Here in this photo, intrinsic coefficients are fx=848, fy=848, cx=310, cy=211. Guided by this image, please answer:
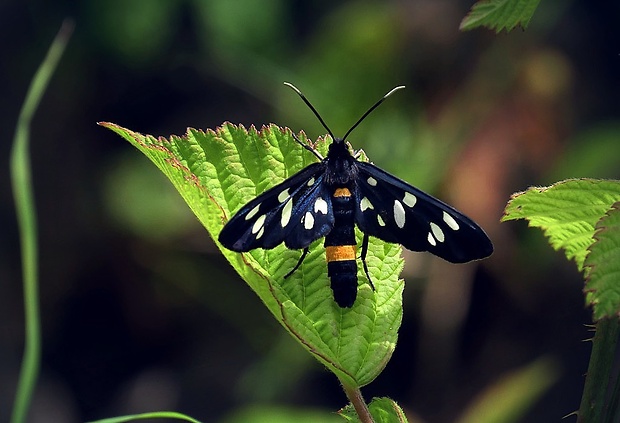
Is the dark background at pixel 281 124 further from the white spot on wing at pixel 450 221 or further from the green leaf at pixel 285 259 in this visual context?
the green leaf at pixel 285 259

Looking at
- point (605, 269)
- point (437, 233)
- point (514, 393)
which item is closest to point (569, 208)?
point (605, 269)

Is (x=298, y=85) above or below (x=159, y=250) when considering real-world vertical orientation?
above

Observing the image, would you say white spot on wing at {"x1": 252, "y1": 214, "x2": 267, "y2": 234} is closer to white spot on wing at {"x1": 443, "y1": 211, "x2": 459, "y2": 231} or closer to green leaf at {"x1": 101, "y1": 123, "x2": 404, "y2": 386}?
green leaf at {"x1": 101, "y1": 123, "x2": 404, "y2": 386}

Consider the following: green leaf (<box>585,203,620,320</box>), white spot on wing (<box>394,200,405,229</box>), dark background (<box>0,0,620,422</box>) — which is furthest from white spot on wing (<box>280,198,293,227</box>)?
dark background (<box>0,0,620,422</box>)

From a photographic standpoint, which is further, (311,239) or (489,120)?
(489,120)

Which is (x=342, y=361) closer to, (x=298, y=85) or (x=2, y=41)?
(x=298, y=85)

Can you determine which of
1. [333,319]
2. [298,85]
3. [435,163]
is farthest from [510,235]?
[333,319]

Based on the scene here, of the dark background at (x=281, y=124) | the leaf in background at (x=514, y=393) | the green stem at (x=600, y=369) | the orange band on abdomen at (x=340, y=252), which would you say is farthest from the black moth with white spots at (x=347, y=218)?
the dark background at (x=281, y=124)
